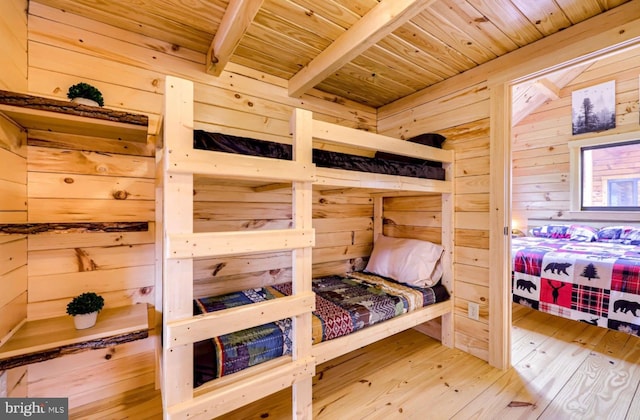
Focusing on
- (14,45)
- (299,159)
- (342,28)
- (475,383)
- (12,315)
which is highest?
(342,28)

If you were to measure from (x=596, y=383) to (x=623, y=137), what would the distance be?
3.49m

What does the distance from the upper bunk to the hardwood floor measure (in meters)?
1.18

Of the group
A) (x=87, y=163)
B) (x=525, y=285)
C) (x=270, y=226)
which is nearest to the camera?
(x=87, y=163)

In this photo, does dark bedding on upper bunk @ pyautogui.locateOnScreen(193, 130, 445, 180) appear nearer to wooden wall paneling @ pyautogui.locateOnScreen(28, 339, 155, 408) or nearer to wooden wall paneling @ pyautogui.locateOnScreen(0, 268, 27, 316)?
wooden wall paneling @ pyautogui.locateOnScreen(0, 268, 27, 316)

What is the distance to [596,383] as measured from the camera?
1.65 m

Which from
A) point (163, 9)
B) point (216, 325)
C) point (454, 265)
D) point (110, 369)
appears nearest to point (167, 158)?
point (216, 325)

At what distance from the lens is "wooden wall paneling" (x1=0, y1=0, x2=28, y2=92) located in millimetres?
1160

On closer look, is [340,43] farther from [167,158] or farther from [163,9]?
[167,158]

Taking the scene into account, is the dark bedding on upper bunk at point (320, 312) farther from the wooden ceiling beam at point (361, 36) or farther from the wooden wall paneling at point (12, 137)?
the wooden ceiling beam at point (361, 36)

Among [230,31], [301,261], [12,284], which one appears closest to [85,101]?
[230,31]

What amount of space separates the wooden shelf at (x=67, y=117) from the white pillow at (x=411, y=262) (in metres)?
1.90

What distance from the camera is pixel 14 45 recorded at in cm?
124

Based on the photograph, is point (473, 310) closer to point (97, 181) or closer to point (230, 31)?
point (230, 31)

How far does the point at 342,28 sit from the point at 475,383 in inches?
87.2
